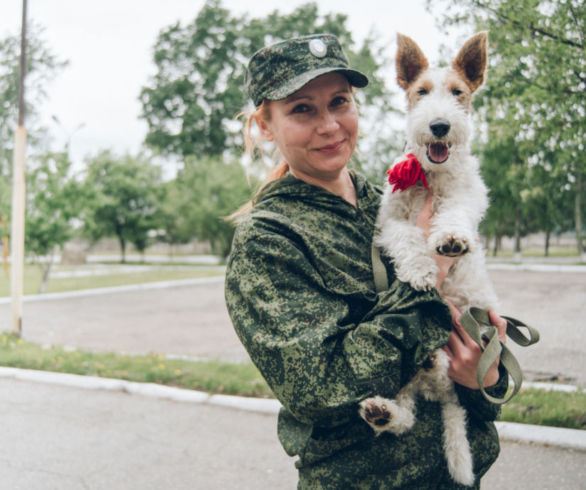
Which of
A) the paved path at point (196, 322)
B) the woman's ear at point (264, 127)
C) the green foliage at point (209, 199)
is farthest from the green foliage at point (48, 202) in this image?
the woman's ear at point (264, 127)

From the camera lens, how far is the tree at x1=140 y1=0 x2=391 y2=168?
3838 cm

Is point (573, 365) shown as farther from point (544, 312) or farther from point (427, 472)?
point (427, 472)

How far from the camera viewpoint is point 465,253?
1.88 metres

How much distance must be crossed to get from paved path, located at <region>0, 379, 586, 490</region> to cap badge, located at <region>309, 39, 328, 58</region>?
3.42 metres

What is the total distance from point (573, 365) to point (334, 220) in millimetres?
6217

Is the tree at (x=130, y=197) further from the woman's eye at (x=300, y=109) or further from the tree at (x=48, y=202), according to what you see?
the woman's eye at (x=300, y=109)

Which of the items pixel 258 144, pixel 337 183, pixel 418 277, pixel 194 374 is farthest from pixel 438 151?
pixel 194 374

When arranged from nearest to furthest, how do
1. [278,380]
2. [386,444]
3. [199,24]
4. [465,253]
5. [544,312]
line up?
[278,380] → [386,444] → [465,253] → [544,312] → [199,24]

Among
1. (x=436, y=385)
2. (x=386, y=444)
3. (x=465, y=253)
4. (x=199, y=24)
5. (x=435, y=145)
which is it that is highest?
(x=199, y=24)

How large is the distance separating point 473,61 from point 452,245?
785 millimetres

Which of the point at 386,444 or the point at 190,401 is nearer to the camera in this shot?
the point at 386,444

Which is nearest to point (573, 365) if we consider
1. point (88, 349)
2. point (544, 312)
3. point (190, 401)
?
point (544, 312)

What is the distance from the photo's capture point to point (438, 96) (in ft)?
6.68

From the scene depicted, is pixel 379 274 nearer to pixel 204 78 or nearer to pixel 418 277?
pixel 418 277
